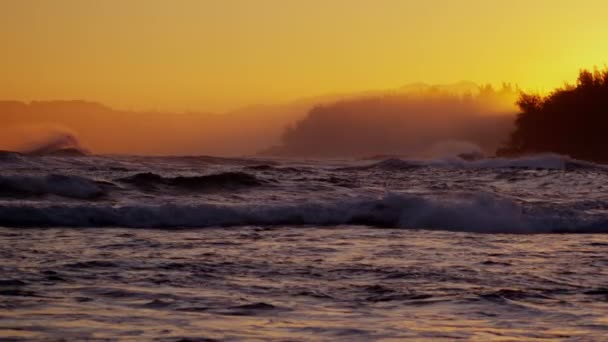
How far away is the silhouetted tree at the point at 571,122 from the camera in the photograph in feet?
152

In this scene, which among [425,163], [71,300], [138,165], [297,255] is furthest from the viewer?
[425,163]

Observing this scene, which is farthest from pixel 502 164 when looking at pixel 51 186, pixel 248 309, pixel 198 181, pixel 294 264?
pixel 248 309

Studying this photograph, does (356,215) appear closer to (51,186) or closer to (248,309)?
(51,186)

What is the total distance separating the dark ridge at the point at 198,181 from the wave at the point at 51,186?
142cm

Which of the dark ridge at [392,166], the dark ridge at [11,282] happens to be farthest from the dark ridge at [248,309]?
the dark ridge at [392,166]

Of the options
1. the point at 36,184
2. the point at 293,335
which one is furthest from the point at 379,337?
the point at 36,184

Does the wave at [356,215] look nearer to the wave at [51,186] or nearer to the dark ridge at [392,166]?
the wave at [51,186]

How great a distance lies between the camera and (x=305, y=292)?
694 cm

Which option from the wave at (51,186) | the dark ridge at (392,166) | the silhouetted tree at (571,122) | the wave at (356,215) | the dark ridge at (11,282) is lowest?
the dark ridge at (11,282)

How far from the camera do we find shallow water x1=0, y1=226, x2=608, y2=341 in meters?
5.70

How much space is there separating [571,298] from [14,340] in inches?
143

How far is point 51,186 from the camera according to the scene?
627 inches

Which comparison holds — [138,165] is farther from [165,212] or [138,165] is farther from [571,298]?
[571,298]

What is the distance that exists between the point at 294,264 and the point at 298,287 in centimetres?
118
